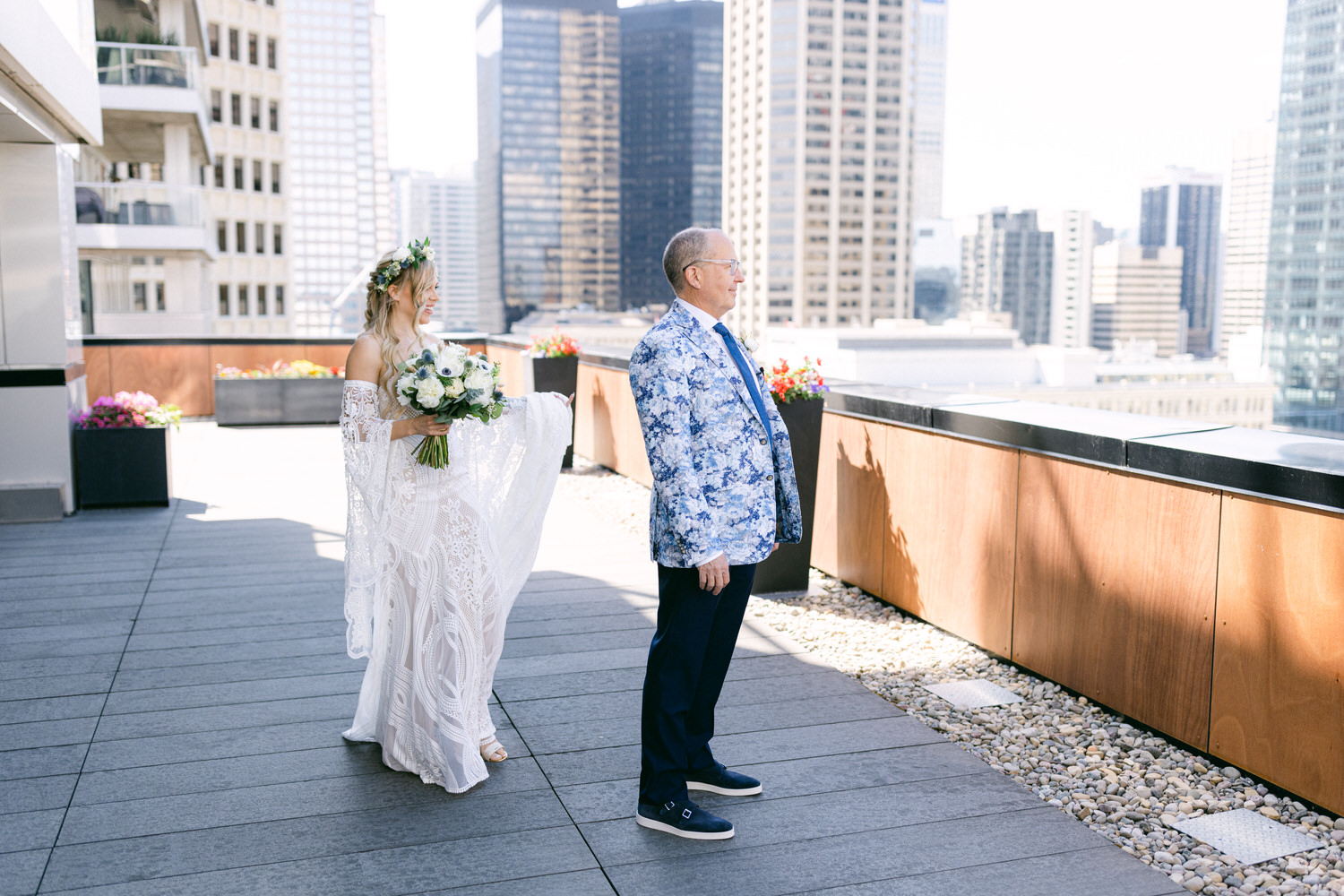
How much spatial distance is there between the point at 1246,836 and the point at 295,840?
3.05 meters

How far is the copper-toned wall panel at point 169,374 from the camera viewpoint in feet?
52.7

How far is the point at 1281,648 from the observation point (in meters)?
3.68

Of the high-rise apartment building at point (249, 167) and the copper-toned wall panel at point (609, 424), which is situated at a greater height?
the high-rise apartment building at point (249, 167)

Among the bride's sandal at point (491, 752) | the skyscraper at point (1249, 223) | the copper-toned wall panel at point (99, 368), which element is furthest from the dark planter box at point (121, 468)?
the skyscraper at point (1249, 223)

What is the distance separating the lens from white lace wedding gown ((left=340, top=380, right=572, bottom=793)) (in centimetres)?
385

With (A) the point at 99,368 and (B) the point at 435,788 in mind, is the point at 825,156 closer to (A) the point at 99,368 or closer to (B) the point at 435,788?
(A) the point at 99,368

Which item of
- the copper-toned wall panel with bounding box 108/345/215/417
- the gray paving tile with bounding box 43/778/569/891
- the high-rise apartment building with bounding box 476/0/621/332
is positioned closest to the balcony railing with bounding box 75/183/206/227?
the copper-toned wall panel with bounding box 108/345/215/417

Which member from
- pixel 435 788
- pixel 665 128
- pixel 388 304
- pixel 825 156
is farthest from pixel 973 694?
pixel 665 128

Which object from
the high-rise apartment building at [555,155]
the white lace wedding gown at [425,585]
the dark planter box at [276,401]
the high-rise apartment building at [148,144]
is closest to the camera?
the white lace wedding gown at [425,585]

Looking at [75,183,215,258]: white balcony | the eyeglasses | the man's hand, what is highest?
[75,183,215,258]: white balcony

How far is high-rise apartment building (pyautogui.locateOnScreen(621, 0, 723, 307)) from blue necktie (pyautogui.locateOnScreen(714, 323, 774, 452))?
18354 cm

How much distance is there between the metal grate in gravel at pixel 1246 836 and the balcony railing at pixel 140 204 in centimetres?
2825

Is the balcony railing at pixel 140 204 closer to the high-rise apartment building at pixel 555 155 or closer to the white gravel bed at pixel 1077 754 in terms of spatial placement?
the white gravel bed at pixel 1077 754

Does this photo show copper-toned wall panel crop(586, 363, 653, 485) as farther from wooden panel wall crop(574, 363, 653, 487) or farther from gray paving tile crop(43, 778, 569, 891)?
gray paving tile crop(43, 778, 569, 891)
